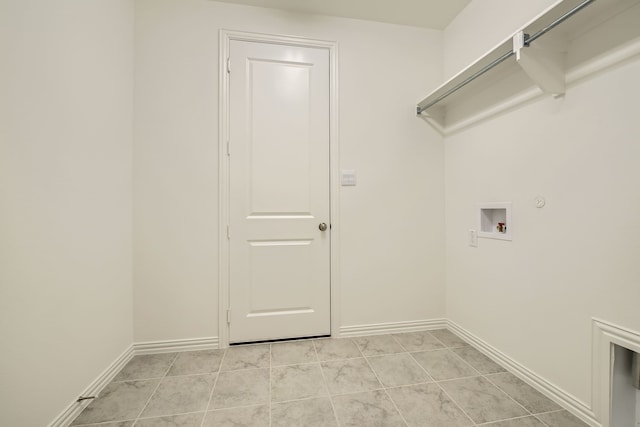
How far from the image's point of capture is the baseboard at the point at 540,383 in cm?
122

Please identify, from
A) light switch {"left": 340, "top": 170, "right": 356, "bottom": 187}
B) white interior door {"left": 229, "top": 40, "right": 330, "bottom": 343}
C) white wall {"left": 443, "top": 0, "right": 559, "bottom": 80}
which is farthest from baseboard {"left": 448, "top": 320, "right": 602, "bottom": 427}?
white wall {"left": 443, "top": 0, "right": 559, "bottom": 80}

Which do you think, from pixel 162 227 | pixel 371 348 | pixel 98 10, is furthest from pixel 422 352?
pixel 98 10

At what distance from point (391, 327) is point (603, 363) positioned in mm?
1229

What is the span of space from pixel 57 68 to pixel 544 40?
7.34ft

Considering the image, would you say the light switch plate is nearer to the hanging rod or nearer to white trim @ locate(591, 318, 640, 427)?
white trim @ locate(591, 318, 640, 427)

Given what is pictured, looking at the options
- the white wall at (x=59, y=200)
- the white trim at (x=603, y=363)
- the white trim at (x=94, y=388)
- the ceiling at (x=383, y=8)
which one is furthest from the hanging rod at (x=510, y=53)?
the white trim at (x=94, y=388)

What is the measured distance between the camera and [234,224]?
1.96 meters

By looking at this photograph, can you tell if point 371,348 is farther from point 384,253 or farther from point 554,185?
point 554,185

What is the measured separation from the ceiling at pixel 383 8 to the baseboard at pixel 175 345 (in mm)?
2456

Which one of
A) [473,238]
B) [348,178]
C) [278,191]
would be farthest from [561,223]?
[278,191]

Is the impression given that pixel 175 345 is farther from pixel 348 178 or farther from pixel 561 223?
pixel 561 223

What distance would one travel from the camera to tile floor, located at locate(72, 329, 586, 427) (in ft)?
4.08

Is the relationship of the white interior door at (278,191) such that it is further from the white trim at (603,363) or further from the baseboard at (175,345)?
the white trim at (603,363)

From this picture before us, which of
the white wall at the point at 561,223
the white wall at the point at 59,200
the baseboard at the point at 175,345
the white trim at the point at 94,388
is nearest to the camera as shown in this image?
the white wall at the point at 59,200
